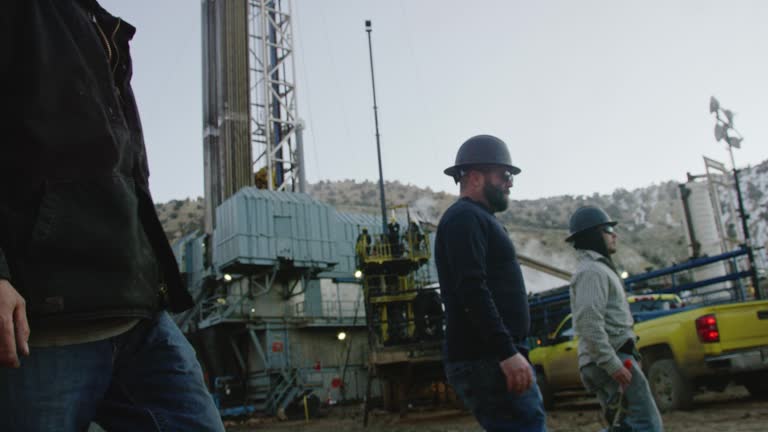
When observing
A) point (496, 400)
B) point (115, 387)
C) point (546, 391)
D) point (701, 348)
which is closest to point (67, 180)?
point (115, 387)

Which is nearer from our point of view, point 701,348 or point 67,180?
point 67,180

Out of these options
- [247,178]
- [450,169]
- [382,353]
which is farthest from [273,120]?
[450,169]

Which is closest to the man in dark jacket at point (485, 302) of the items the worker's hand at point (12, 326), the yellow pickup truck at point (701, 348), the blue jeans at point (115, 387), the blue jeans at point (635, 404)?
the blue jeans at point (635, 404)

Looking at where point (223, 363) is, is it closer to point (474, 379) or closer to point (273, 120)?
point (273, 120)

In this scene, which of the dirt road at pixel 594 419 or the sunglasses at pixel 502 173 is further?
the dirt road at pixel 594 419

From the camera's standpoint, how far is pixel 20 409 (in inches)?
62.9

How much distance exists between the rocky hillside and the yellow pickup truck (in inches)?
1522

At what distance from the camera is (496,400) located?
3.05 meters

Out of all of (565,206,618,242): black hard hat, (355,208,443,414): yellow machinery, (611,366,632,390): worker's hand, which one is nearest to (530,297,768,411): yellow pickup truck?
(565,206,618,242): black hard hat

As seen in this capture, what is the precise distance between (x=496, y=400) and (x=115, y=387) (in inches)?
69.0

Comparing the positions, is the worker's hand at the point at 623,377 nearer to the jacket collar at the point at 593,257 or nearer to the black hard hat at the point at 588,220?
the jacket collar at the point at 593,257

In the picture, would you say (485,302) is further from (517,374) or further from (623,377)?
(623,377)

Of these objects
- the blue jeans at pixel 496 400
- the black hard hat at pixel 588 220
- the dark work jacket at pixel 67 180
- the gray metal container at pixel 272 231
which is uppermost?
the gray metal container at pixel 272 231

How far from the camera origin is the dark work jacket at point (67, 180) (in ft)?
5.42
